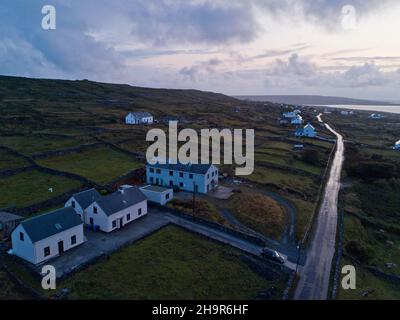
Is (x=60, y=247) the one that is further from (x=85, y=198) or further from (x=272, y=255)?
(x=272, y=255)

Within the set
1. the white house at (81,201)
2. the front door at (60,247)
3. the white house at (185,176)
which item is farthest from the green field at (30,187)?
the white house at (185,176)

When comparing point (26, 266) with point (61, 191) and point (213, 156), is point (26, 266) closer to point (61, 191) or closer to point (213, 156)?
point (61, 191)

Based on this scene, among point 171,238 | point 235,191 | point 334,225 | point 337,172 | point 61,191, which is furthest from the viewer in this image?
point 337,172

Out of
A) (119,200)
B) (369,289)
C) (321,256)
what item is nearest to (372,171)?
(321,256)

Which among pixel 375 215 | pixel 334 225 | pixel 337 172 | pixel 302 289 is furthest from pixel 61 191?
pixel 337 172
